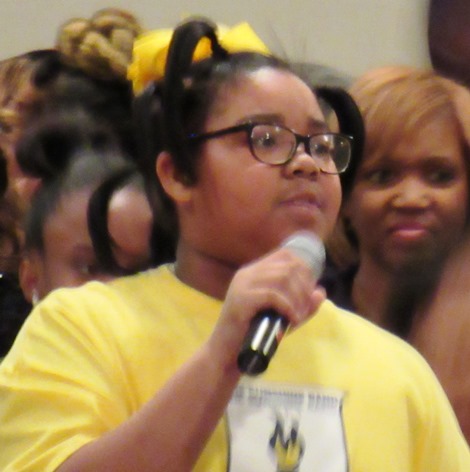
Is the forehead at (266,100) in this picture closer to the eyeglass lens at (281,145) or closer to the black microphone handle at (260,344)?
the eyeglass lens at (281,145)

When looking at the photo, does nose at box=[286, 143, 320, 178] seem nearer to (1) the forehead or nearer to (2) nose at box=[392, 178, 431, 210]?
(1) the forehead

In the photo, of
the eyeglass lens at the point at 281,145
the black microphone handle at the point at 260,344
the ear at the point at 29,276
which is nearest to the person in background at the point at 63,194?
the ear at the point at 29,276

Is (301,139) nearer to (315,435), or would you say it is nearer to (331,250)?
(315,435)

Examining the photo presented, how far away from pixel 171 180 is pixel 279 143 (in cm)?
11

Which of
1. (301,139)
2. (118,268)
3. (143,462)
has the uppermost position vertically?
(301,139)

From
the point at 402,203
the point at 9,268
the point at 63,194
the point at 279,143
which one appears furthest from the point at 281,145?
the point at 9,268

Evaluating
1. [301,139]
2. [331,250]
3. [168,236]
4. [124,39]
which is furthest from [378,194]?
[124,39]

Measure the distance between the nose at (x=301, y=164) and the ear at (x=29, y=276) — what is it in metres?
0.55

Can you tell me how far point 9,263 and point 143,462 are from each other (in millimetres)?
784

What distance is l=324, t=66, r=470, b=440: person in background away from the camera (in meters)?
1.23

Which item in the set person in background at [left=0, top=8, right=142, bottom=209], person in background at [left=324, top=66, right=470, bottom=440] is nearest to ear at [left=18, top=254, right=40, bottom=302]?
person in background at [left=0, top=8, right=142, bottom=209]

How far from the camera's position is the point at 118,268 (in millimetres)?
1181

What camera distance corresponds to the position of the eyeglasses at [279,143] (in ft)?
2.84

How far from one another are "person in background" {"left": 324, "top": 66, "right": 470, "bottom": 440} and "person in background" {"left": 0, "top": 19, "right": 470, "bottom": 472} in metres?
0.29
